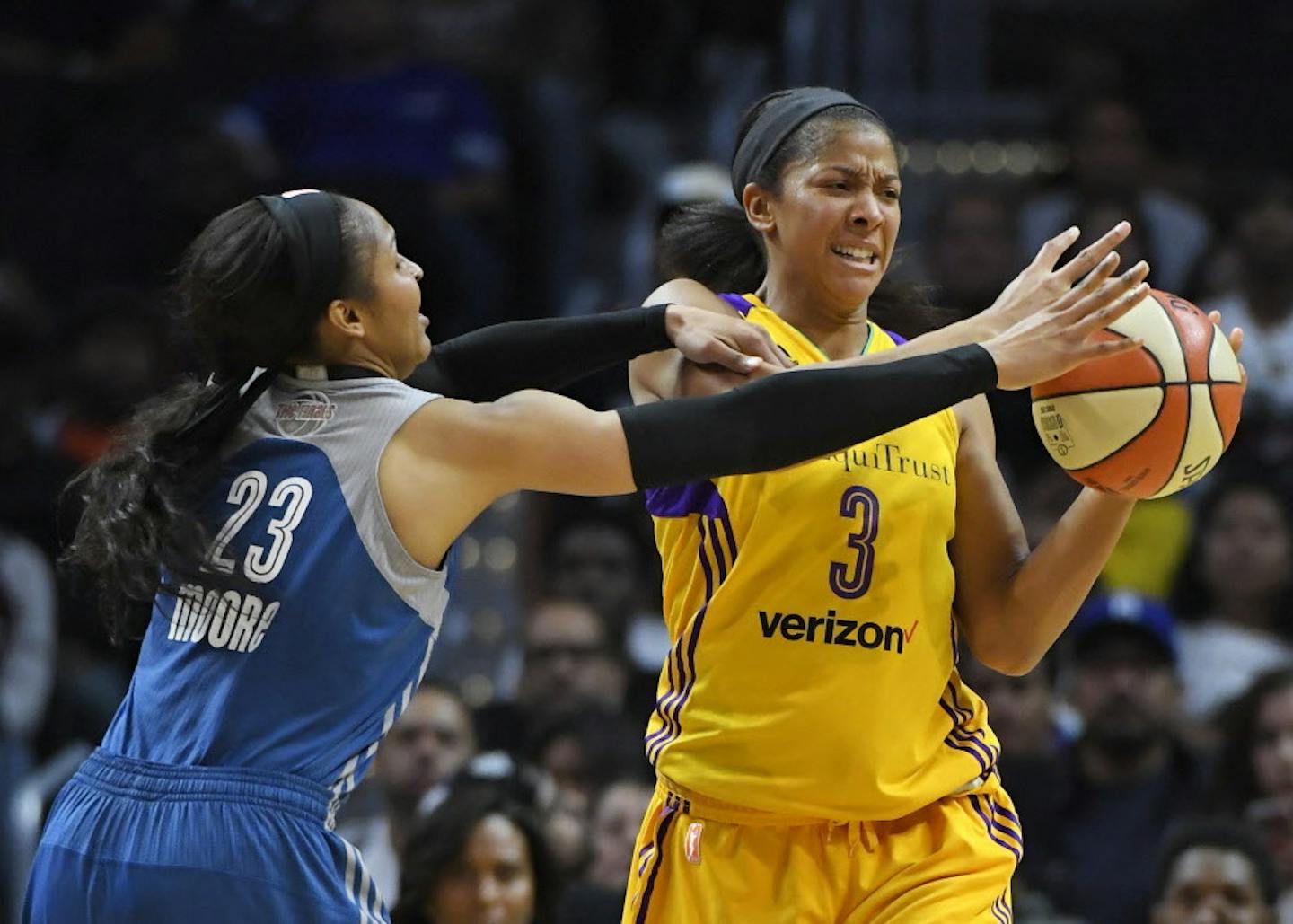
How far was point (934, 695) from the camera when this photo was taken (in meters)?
4.39

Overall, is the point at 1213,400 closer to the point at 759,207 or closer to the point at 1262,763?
the point at 759,207

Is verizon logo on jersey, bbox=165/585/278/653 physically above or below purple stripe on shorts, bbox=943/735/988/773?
above

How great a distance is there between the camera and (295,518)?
12.2ft

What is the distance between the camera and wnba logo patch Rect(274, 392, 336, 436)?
3.81 m

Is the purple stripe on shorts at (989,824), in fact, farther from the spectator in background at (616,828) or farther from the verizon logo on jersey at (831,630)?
the spectator in background at (616,828)

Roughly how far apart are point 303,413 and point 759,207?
4.34 ft

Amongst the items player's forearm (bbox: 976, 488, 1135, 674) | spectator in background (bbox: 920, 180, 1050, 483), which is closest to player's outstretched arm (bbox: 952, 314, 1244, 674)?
player's forearm (bbox: 976, 488, 1135, 674)

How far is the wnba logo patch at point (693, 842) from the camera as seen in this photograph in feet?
14.4

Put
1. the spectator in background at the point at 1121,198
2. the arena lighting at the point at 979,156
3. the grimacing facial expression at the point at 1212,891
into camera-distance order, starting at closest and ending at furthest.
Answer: the grimacing facial expression at the point at 1212,891 < the spectator in background at the point at 1121,198 < the arena lighting at the point at 979,156

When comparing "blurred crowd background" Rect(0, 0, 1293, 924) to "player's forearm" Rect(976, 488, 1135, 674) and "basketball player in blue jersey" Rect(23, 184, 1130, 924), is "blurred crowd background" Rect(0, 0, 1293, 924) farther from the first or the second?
"basketball player in blue jersey" Rect(23, 184, 1130, 924)

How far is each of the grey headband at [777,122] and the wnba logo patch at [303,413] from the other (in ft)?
4.23

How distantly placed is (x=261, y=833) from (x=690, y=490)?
126 cm

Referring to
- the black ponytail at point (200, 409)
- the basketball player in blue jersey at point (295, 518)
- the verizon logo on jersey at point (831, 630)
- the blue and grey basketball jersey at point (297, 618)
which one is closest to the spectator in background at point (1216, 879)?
the verizon logo on jersey at point (831, 630)

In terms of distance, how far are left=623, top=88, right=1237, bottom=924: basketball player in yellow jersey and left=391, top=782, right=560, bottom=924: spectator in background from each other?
157 centimetres
